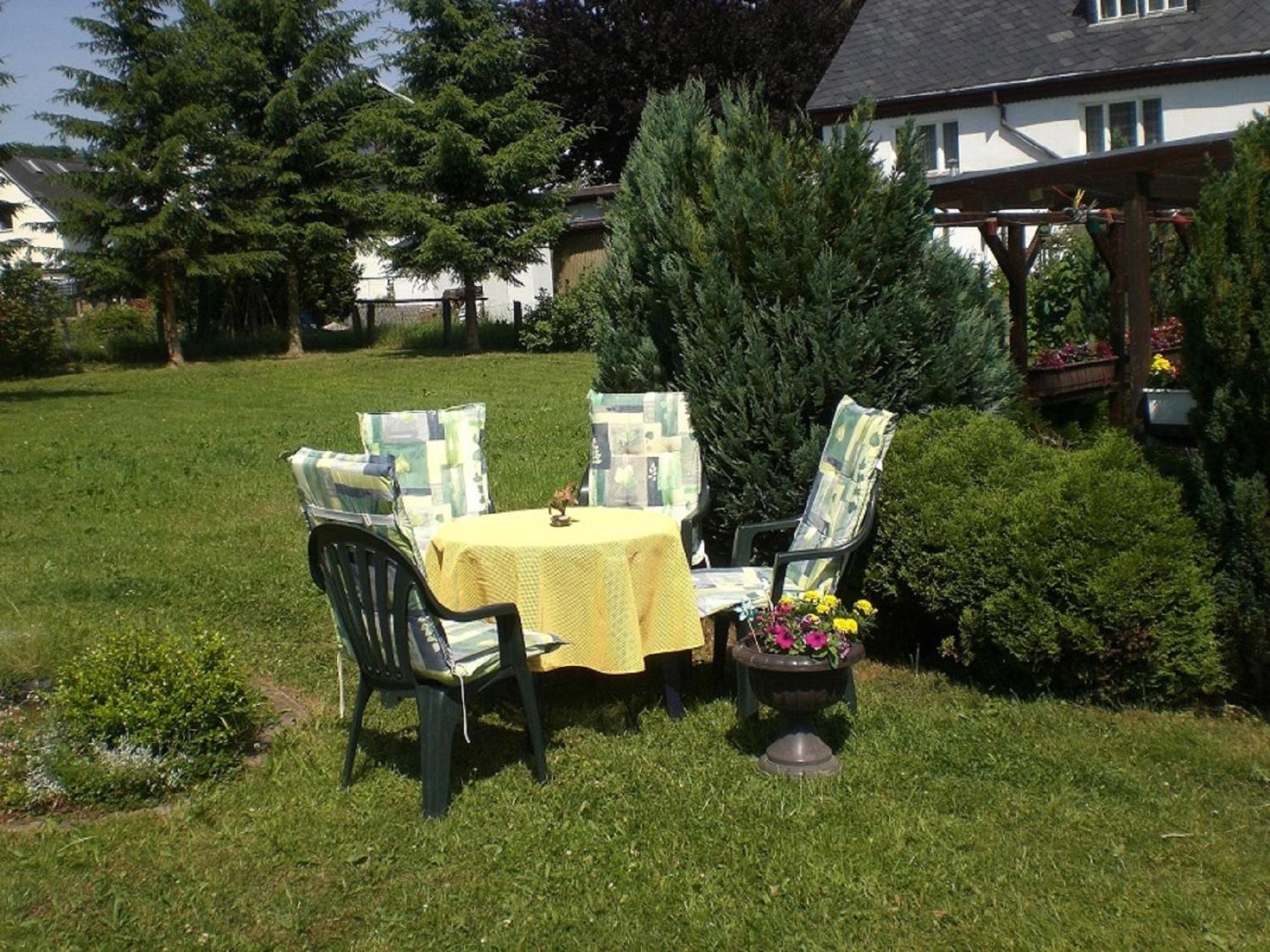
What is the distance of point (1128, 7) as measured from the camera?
2498cm

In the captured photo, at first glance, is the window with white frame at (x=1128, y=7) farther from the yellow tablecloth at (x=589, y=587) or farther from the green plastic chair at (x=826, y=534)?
the yellow tablecloth at (x=589, y=587)

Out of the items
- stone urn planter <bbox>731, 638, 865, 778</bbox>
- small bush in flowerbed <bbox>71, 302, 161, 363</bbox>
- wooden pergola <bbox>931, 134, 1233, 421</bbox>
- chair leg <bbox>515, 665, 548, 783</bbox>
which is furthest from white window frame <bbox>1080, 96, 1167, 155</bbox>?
chair leg <bbox>515, 665, 548, 783</bbox>

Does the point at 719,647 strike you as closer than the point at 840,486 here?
No

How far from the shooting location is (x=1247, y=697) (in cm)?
543

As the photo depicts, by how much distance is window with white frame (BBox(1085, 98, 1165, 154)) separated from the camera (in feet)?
79.5

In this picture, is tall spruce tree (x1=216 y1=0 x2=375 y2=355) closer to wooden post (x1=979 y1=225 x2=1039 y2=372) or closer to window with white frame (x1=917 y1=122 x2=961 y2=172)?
window with white frame (x1=917 y1=122 x2=961 y2=172)

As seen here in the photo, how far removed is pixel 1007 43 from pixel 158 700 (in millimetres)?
24687

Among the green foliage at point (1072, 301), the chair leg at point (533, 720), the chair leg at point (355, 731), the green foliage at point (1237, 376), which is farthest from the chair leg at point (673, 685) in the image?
the green foliage at point (1072, 301)

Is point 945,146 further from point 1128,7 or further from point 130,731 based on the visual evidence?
point 130,731

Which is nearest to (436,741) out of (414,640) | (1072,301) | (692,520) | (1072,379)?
(414,640)

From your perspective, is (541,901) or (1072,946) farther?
(541,901)

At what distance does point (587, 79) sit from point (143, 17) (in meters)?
12.1

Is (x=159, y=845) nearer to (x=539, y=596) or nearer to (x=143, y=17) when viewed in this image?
(x=539, y=596)

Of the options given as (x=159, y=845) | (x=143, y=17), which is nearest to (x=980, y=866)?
(x=159, y=845)
